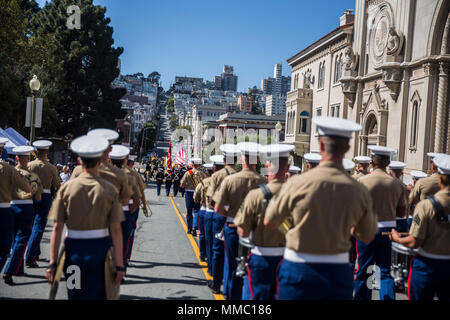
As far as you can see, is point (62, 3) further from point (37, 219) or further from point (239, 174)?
point (239, 174)

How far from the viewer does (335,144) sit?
12.0 feet

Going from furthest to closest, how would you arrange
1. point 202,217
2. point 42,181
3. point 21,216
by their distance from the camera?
point 202,217, point 42,181, point 21,216

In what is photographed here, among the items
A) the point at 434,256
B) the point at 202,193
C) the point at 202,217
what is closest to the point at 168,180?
the point at 202,193

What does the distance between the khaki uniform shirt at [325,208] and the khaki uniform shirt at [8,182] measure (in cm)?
475

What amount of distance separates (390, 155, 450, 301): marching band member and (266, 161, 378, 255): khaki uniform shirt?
159 cm

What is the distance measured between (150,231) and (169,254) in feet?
11.4

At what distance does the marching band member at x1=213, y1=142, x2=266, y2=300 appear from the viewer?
621 cm

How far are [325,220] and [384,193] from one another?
331 centimetres

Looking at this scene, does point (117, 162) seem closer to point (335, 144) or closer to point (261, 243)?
point (261, 243)

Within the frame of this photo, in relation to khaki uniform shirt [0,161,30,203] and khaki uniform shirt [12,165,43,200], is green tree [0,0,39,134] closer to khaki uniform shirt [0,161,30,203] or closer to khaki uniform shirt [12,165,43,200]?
khaki uniform shirt [12,165,43,200]

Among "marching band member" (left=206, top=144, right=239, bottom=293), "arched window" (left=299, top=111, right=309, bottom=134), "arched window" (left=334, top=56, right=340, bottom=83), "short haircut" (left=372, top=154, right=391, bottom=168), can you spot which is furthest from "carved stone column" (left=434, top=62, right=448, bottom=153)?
"arched window" (left=299, top=111, right=309, bottom=134)

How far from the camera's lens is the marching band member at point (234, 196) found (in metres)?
6.21
